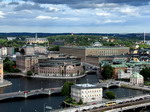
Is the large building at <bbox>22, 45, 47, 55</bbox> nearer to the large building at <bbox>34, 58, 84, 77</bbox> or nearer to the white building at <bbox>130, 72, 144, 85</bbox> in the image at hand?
the large building at <bbox>34, 58, 84, 77</bbox>

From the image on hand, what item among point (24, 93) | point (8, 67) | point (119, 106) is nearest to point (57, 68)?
point (8, 67)

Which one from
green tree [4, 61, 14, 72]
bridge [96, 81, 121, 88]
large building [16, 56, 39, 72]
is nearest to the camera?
bridge [96, 81, 121, 88]

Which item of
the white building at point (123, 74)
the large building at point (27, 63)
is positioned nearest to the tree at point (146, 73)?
the white building at point (123, 74)

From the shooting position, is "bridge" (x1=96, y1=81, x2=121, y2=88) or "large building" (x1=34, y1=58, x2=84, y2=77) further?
"large building" (x1=34, y1=58, x2=84, y2=77)

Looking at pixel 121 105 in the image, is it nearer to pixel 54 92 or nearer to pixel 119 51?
pixel 54 92

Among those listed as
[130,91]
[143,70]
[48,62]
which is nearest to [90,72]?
[48,62]

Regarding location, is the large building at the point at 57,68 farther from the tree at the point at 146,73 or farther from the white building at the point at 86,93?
the white building at the point at 86,93

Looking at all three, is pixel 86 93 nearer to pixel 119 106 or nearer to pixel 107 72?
pixel 119 106

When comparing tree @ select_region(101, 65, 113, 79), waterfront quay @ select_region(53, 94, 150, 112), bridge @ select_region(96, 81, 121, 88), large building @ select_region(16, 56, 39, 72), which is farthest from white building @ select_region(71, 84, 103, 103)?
large building @ select_region(16, 56, 39, 72)

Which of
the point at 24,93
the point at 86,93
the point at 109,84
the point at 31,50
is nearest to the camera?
the point at 86,93
